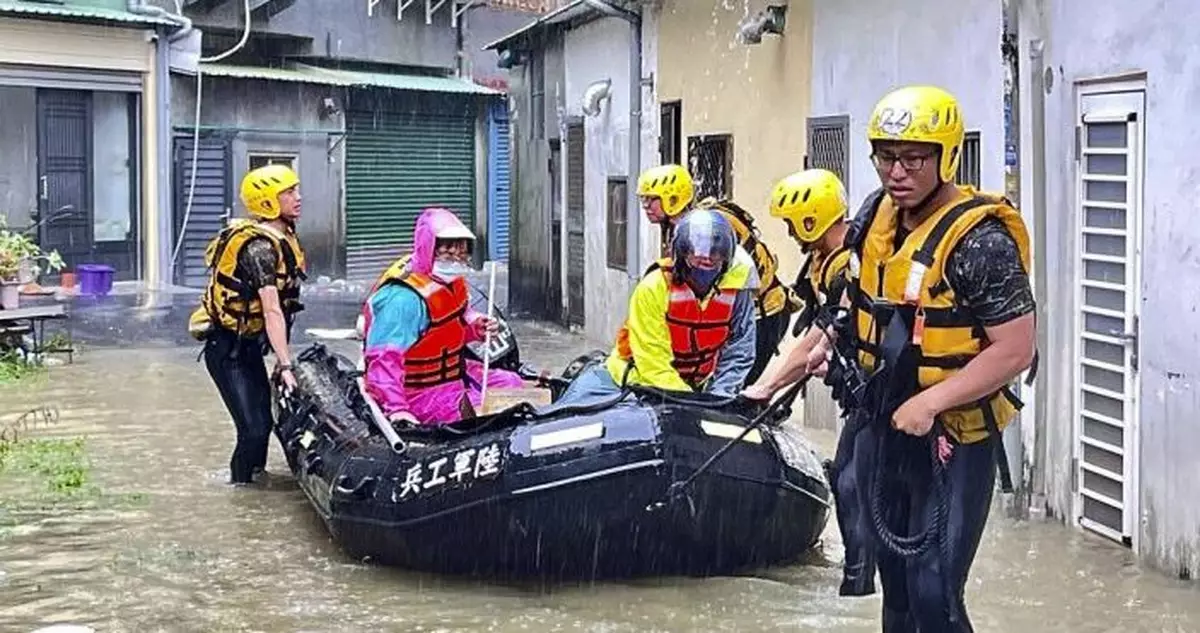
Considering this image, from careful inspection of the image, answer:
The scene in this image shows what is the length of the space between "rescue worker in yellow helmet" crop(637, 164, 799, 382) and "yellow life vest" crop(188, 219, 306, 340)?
6.31 feet

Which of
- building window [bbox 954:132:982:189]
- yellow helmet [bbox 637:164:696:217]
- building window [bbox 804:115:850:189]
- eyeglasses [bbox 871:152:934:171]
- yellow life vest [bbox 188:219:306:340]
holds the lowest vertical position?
yellow life vest [bbox 188:219:306:340]

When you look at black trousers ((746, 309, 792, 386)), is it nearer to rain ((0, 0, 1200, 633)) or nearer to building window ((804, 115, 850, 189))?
rain ((0, 0, 1200, 633))

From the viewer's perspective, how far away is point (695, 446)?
21.8 ft

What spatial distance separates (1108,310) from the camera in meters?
7.49

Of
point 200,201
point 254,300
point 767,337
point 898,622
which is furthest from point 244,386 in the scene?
point 200,201

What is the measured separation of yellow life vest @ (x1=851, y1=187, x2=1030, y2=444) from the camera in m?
4.40

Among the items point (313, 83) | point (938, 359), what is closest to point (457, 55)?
point (313, 83)

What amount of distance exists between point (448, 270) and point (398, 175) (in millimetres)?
18872

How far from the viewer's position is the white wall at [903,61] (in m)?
8.67

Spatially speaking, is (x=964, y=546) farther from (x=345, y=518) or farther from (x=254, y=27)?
(x=254, y=27)

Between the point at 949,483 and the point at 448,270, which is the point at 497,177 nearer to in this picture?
the point at 448,270

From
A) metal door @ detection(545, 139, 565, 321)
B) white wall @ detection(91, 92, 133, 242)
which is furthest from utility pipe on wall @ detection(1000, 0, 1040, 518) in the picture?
white wall @ detection(91, 92, 133, 242)

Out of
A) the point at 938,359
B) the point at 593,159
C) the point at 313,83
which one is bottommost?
the point at 938,359

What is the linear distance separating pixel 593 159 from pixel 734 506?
9.94m
